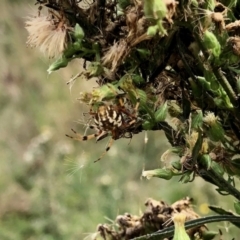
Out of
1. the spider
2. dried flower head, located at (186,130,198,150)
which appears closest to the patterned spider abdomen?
the spider

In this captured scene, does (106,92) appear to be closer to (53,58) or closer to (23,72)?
(53,58)

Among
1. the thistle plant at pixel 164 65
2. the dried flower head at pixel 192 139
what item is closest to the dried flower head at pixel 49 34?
the thistle plant at pixel 164 65

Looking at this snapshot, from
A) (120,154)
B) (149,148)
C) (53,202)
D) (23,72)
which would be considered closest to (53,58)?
(53,202)

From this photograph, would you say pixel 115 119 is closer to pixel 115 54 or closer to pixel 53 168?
pixel 115 54

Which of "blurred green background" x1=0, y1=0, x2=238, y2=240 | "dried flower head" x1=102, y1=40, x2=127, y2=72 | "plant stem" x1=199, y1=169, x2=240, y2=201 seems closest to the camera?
"dried flower head" x1=102, y1=40, x2=127, y2=72

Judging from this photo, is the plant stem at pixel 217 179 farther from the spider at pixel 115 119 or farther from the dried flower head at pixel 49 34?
the dried flower head at pixel 49 34

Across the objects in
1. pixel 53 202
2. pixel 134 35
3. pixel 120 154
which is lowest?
pixel 120 154

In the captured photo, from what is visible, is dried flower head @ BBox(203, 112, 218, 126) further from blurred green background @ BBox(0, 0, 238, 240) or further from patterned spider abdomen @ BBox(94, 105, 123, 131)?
blurred green background @ BBox(0, 0, 238, 240)
